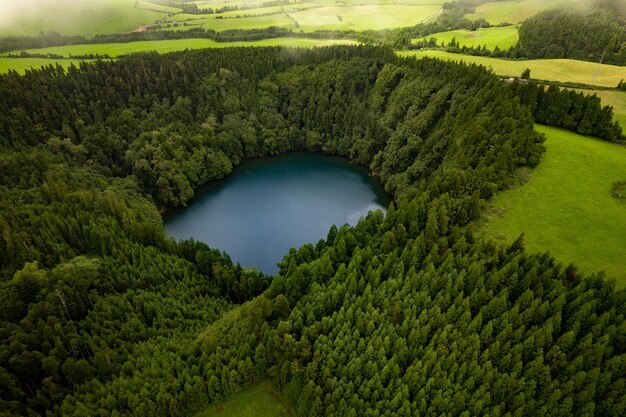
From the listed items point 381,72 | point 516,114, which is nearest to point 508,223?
point 516,114

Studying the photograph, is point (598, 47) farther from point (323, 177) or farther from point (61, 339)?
point (61, 339)

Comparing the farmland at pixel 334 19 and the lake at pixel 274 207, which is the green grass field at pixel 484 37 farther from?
the lake at pixel 274 207

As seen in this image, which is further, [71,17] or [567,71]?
Answer: [71,17]

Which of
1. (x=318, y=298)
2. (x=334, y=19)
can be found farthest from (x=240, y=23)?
(x=318, y=298)

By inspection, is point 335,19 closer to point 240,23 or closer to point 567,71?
point 240,23

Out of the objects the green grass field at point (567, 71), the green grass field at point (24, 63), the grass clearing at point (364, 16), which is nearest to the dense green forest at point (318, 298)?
the green grass field at point (567, 71)
